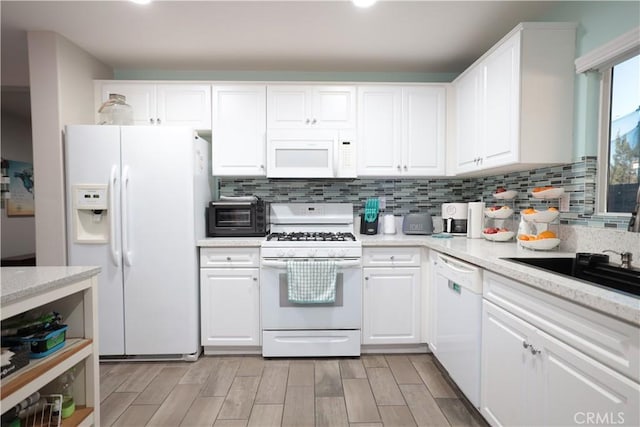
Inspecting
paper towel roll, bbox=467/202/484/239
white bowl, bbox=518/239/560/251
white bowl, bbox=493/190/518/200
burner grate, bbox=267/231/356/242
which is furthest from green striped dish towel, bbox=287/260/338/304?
white bowl, bbox=493/190/518/200

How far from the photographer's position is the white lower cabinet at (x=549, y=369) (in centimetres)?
88

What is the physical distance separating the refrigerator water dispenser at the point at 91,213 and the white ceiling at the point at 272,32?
46.0 inches

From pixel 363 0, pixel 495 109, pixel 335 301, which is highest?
pixel 363 0

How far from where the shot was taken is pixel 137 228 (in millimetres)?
2289

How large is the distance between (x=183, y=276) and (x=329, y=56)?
7.05 feet

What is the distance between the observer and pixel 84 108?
Result: 2.52 metres

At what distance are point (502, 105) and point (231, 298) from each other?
7.68ft

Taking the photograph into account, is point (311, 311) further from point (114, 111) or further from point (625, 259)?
point (114, 111)

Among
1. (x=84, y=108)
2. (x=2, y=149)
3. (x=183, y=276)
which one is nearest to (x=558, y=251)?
(x=183, y=276)

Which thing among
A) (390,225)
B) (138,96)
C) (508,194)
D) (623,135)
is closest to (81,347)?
(138,96)

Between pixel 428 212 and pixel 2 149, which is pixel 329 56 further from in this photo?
pixel 2 149

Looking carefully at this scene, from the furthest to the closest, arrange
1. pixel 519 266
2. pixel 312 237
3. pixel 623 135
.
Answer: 1. pixel 312 237
2. pixel 623 135
3. pixel 519 266

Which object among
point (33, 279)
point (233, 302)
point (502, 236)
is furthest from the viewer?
point (233, 302)

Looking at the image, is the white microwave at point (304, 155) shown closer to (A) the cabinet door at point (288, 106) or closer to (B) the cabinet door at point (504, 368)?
(A) the cabinet door at point (288, 106)
